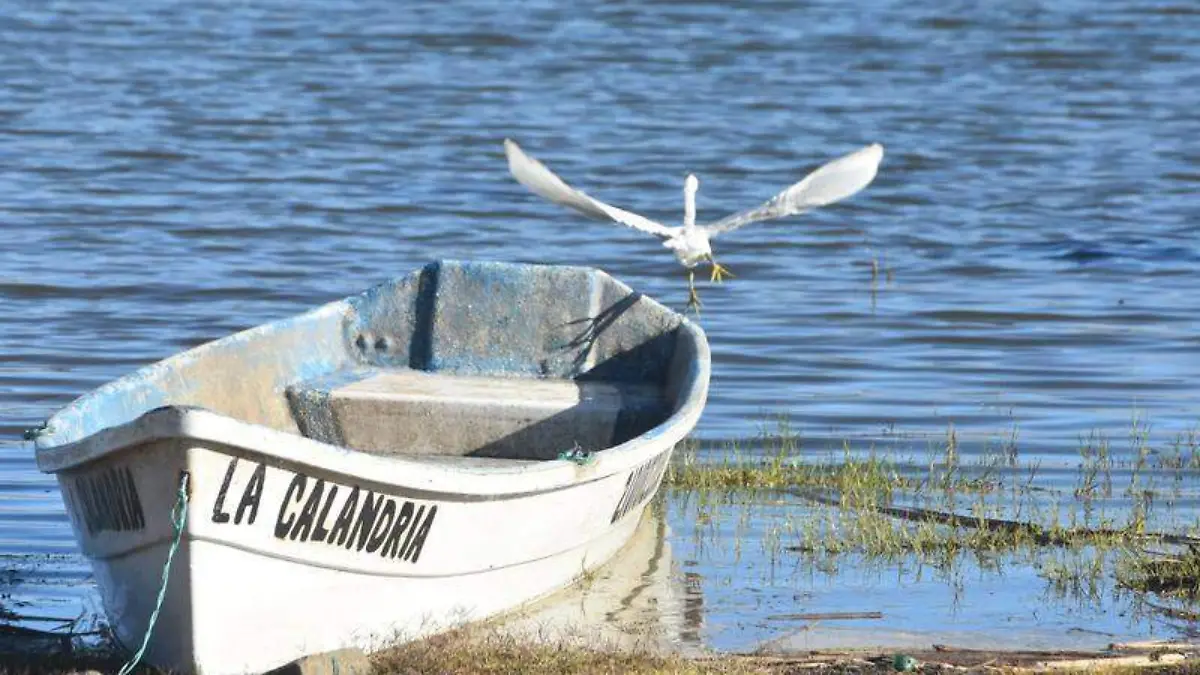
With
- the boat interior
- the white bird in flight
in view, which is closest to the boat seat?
the boat interior

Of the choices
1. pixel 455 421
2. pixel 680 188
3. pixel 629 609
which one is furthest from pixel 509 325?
pixel 680 188

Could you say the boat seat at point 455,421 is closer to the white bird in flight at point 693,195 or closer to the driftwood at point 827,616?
the white bird in flight at point 693,195

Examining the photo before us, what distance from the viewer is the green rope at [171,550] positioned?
6.22 metres

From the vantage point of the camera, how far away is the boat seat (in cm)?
939

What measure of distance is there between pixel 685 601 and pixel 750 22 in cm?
2402

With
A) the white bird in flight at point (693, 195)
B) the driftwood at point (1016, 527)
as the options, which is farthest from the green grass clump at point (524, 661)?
the white bird in flight at point (693, 195)

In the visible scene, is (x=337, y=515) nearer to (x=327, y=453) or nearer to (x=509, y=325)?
(x=327, y=453)

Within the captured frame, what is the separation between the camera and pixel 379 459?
6562 millimetres

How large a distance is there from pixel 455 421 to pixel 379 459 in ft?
9.36

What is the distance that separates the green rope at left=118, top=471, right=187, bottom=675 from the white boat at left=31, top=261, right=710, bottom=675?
0.05 ft

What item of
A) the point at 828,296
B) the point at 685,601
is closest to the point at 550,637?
the point at 685,601

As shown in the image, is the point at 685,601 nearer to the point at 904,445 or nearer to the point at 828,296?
the point at 904,445

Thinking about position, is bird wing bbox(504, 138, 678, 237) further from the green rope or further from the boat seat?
the green rope

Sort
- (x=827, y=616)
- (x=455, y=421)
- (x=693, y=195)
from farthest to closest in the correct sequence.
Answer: (x=455, y=421), (x=693, y=195), (x=827, y=616)
